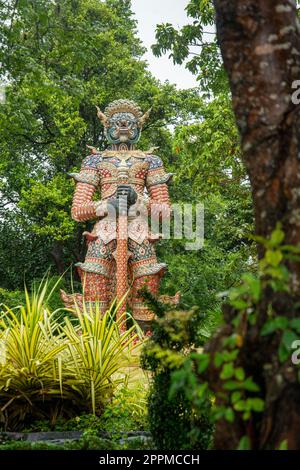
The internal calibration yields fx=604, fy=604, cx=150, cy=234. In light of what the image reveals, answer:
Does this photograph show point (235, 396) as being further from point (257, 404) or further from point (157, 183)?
point (157, 183)

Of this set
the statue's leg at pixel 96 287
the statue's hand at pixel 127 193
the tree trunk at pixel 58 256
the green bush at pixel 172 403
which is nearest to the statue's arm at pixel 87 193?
the statue's hand at pixel 127 193

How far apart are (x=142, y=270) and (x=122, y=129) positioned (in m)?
2.52

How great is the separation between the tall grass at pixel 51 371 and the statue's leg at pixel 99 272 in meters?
4.78

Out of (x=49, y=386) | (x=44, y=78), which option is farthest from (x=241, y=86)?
(x=44, y=78)

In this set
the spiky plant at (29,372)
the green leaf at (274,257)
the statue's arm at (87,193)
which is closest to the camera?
the green leaf at (274,257)

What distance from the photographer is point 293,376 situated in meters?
2.17

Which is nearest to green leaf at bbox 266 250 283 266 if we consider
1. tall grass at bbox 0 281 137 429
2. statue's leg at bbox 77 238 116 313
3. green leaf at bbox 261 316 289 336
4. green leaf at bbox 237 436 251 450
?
green leaf at bbox 261 316 289 336

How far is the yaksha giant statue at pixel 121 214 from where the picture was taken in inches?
390

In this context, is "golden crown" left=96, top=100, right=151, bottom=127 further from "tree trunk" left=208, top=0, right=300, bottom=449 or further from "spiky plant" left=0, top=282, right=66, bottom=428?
"tree trunk" left=208, top=0, right=300, bottom=449

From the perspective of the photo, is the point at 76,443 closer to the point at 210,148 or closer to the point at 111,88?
the point at 210,148

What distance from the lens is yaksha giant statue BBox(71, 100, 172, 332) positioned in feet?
32.5

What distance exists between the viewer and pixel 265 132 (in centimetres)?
249

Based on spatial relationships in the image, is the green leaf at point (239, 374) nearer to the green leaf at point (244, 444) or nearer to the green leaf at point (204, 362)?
the green leaf at point (204, 362)

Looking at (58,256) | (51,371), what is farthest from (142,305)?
(58,256)
